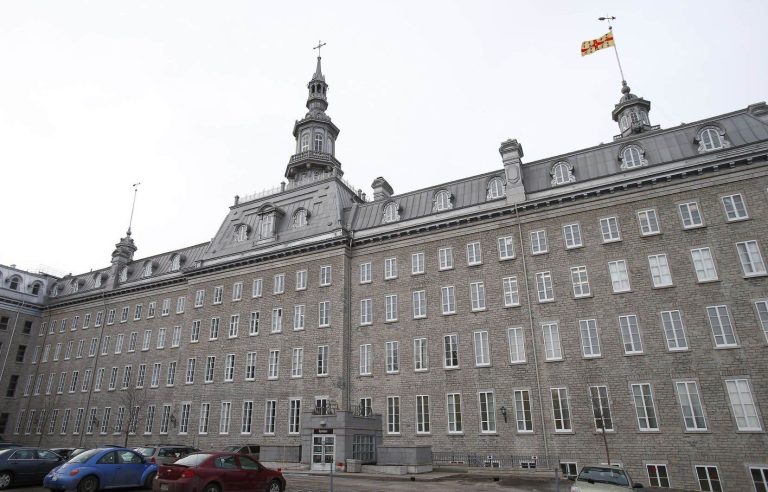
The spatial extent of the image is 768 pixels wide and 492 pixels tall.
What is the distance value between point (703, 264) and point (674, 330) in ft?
14.8

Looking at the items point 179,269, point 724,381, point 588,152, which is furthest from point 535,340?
point 179,269

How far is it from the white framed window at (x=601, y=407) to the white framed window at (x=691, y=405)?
3.81 metres

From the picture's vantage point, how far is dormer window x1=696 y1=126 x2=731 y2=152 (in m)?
30.6

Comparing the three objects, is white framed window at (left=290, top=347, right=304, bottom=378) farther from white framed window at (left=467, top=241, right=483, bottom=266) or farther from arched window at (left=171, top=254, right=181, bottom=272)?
arched window at (left=171, top=254, right=181, bottom=272)

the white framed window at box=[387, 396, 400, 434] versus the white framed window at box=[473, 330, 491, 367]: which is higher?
the white framed window at box=[473, 330, 491, 367]

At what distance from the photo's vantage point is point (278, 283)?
1720 inches

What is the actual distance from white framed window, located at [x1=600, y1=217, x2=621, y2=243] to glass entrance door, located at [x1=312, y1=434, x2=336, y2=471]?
22.7 m

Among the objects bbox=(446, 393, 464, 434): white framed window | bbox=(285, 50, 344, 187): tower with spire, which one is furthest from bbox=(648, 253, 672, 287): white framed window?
bbox=(285, 50, 344, 187): tower with spire

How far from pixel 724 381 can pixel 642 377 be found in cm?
403

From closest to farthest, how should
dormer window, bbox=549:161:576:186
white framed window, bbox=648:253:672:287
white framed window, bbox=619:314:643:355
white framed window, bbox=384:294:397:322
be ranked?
white framed window, bbox=619:314:643:355 < white framed window, bbox=648:253:672:287 < dormer window, bbox=549:161:576:186 < white framed window, bbox=384:294:397:322

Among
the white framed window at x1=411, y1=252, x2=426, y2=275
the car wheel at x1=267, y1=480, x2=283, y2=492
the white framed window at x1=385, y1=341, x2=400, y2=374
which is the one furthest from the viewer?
the white framed window at x1=411, y1=252, x2=426, y2=275

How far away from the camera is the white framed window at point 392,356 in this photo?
36.2 metres

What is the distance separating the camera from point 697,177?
30.5m

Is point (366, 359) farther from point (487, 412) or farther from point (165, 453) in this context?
point (165, 453)
